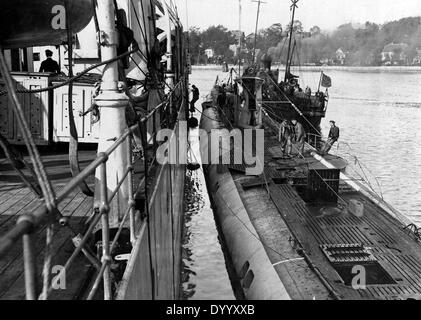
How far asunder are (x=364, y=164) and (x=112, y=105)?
2762 cm

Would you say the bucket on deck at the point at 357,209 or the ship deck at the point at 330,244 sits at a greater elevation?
the bucket on deck at the point at 357,209

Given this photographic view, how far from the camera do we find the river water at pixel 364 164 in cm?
1478

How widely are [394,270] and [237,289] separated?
422 centimetres

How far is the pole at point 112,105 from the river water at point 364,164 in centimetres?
763

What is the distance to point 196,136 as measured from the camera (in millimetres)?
39156

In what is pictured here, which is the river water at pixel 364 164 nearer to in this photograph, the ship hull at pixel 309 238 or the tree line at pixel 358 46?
the ship hull at pixel 309 238

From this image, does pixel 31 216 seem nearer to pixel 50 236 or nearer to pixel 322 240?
Answer: pixel 50 236

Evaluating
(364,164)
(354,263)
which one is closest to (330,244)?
(354,263)

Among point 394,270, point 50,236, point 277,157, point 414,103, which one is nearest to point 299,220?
point 394,270

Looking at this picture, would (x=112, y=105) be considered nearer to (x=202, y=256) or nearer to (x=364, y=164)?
(x=202, y=256)

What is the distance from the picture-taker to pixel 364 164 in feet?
103

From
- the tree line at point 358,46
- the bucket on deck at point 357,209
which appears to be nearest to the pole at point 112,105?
the bucket on deck at point 357,209

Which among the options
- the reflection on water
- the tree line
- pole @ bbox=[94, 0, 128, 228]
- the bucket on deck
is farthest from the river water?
the tree line

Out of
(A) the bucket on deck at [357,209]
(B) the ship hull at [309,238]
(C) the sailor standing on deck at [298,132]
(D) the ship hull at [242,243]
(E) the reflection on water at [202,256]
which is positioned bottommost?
(E) the reflection on water at [202,256]
